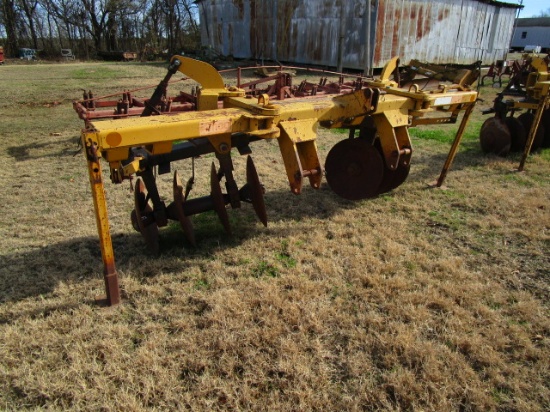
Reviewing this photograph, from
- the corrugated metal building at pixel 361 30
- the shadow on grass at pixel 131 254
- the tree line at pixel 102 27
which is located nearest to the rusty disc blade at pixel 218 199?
the shadow on grass at pixel 131 254

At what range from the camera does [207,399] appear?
196 centimetres

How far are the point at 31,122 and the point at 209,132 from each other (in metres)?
7.34

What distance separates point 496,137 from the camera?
19.3 feet

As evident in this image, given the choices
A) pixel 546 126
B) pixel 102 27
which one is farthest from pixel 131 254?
pixel 102 27

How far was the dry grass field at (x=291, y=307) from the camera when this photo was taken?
6.58ft

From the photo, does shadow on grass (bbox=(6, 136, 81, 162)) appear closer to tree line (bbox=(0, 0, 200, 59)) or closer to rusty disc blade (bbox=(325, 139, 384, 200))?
rusty disc blade (bbox=(325, 139, 384, 200))

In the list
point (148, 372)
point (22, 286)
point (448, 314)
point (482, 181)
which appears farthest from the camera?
point (482, 181)

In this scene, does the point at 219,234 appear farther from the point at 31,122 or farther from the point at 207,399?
the point at 31,122

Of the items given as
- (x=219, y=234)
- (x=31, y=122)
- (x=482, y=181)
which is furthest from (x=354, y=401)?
(x=31, y=122)

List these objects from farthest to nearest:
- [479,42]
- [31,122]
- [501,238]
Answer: [479,42], [31,122], [501,238]

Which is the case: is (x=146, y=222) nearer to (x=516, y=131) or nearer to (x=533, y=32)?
(x=516, y=131)

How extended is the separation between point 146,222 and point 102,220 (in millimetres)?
761

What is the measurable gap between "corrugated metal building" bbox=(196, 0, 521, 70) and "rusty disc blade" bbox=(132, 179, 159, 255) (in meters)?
12.8

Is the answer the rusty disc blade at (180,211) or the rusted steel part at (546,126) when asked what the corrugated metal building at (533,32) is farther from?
the rusty disc blade at (180,211)
